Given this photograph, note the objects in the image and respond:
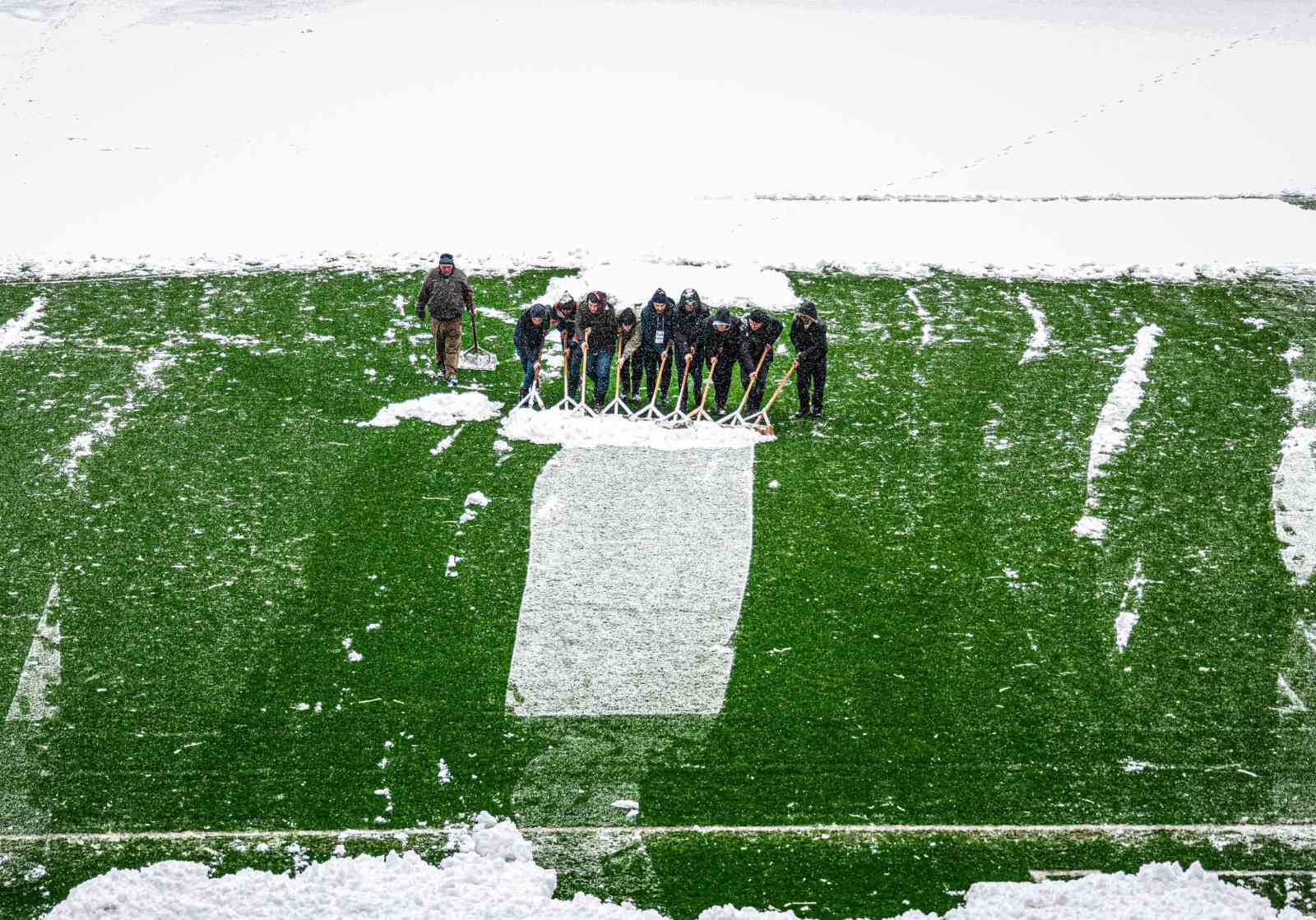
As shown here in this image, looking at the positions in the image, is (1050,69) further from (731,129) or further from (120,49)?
(120,49)

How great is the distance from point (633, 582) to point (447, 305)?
4203 millimetres

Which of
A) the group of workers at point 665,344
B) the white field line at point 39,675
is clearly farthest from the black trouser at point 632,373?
the white field line at point 39,675

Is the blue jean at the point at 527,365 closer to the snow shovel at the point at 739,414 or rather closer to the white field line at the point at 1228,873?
the snow shovel at the point at 739,414

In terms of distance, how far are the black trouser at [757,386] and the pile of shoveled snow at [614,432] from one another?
379mm

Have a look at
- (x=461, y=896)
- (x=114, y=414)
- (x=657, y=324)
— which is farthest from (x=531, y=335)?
(x=461, y=896)

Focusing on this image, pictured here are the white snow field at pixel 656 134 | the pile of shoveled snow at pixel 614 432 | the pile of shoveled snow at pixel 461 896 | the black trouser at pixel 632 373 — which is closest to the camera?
the pile of shoveled snow at pixel 461 896

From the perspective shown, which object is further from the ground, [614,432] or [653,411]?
[653,411]

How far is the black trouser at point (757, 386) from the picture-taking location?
1310cm

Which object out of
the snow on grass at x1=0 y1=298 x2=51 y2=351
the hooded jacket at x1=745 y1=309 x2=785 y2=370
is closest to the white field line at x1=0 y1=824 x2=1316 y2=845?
the hooded jacket at x1=745 y1=309 x2=785 y2=370

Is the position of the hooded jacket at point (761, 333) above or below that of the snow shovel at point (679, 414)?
above

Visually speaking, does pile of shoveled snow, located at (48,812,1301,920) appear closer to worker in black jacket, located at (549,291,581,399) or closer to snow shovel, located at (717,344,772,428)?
Answer: snow shovel, located at (717,344,772,428)

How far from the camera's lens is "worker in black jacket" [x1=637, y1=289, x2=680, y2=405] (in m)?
13.0

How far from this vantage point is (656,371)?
1336 centimetres

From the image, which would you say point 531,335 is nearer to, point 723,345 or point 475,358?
point 475,358
